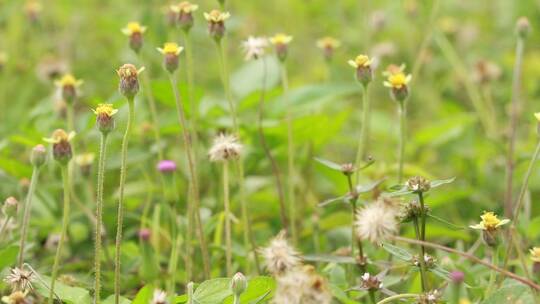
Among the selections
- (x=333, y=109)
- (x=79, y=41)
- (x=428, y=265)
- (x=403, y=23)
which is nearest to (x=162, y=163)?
(x=428, y=265)

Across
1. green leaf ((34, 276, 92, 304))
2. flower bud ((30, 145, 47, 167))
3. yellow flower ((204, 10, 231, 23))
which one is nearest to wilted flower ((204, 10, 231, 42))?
yellow flower ((204, 10, 231, 23))

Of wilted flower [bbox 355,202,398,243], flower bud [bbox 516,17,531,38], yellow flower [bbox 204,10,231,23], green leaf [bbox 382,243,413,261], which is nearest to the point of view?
wilted flower [bbox 355,202,398,243]

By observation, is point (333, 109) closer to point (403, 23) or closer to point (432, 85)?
point (432, 85)

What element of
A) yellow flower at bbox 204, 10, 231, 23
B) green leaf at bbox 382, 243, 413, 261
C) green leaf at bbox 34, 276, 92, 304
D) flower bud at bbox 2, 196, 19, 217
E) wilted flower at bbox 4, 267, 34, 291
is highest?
yellow flower at bbox 204, 10, 231, 23

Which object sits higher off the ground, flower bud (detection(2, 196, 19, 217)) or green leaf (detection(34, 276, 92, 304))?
flower bud (detection(2, 196, 19, 217))

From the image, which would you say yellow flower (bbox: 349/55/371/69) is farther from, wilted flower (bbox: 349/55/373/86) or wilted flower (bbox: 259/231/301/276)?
wilted flower (bbox: 259/231/301/276)

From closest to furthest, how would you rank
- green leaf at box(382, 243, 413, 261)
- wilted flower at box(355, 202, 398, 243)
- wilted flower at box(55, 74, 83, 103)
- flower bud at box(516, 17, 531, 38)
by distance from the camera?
wilted flower at box(355, 202, 398, 243), green leaf at box(382, 243, 413, 261), wilted flower at box(55, 74, 83, 103), flower bud at box(516, 17, 531, 38)
